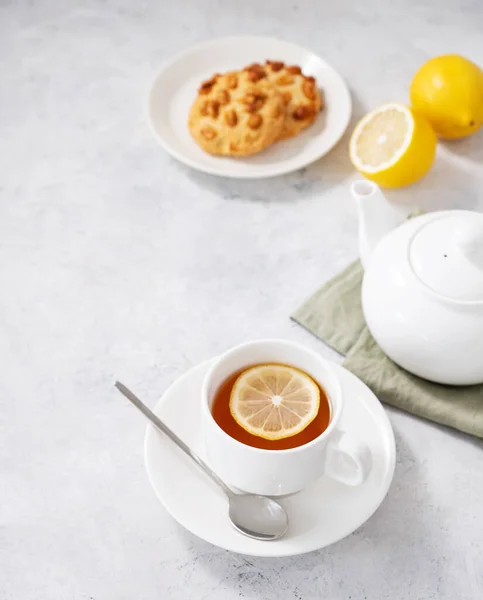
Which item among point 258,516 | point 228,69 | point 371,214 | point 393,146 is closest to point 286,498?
point 258,516

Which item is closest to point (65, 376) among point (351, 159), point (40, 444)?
point (40, 444)

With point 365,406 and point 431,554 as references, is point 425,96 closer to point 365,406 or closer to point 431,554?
point 365,406

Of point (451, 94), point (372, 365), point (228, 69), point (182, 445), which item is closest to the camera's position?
point (182, 445)

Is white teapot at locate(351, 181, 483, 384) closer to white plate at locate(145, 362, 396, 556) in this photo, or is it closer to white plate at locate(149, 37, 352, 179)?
white plate at locate(145, 362, 396, 556)

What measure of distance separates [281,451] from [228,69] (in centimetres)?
100

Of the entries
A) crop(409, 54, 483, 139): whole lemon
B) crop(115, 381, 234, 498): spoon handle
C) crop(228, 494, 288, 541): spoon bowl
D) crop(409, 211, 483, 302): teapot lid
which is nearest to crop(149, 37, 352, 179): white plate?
crop(409, 54, 483, 139): whole lemon

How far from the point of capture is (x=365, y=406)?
0.94 meters

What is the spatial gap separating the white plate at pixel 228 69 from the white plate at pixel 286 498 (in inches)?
20.4

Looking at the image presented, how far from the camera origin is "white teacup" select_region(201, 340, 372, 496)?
0.78 m

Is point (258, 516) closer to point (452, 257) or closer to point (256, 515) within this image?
point (256, 515)

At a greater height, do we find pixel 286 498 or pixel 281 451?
Result: pixel 281 451

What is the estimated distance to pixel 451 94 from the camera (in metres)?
1.30

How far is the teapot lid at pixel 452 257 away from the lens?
88 cm

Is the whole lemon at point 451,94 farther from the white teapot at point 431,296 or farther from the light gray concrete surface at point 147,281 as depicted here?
the white teapot at point 431,296
